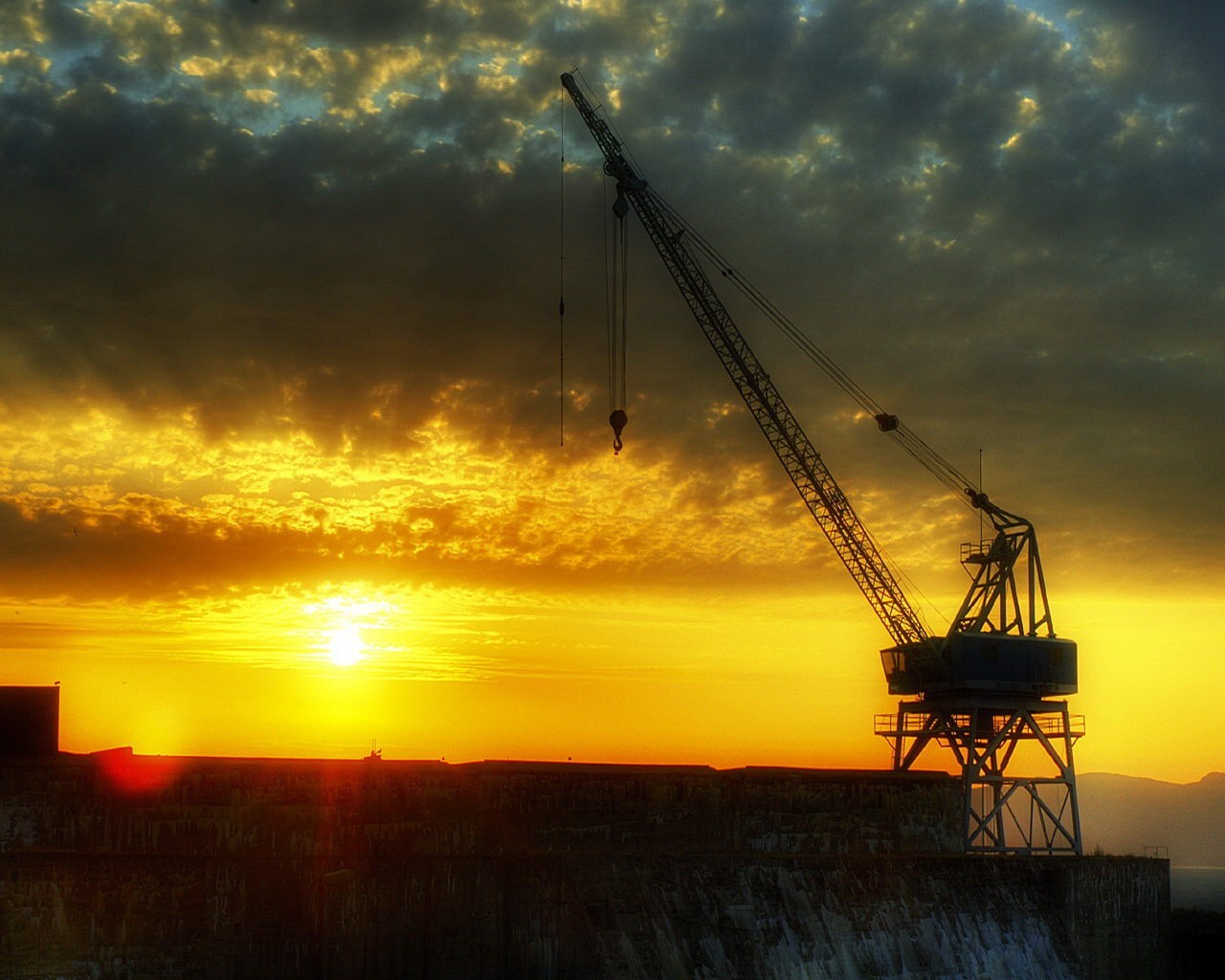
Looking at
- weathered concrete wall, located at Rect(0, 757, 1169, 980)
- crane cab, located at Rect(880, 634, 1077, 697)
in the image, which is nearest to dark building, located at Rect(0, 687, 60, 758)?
weathered concrete wall, located at Rect(0, 757, 1169, 980)

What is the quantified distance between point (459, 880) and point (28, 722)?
1706 cm

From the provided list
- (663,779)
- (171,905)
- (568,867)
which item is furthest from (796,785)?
(171,905)

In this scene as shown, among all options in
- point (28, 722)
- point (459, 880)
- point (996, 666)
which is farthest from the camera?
point (996, 666)

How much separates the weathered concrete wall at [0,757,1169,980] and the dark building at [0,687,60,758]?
5424 mm

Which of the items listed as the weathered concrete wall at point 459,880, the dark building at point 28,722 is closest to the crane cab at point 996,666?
the weathered concrete wall at point 459,880

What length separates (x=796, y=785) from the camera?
5638cm

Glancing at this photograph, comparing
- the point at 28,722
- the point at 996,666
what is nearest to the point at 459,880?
the point at 28,722

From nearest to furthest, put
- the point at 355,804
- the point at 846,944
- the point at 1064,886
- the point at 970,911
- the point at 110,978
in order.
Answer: the point at 110,978 → the point at 355,804 → the point at 846,944 → the point at 970,911 → the point at 1064,886

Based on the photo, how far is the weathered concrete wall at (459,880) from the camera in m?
42.5

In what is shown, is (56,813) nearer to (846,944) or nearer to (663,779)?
(663,779)

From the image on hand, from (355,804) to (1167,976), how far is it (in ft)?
128

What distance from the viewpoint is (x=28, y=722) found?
49156 millimetres

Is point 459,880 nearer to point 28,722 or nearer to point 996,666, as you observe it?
point 28,722

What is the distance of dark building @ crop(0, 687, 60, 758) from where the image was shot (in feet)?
160
